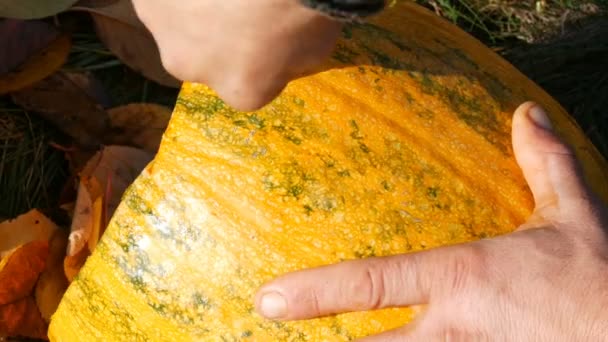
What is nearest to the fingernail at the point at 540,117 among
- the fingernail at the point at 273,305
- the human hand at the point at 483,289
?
the human hand at the point at 483,289

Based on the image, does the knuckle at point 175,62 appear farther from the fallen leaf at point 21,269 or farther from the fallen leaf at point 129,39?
the fallen leaf at point 129,39

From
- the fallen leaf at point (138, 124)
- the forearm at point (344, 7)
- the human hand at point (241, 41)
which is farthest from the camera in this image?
the fallen leaf at point (138, 124)

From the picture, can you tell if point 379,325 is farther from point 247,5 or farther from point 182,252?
point 247,5

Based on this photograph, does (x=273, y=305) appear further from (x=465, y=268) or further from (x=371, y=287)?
(x=465, y=268)

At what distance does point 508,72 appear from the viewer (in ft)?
8.04

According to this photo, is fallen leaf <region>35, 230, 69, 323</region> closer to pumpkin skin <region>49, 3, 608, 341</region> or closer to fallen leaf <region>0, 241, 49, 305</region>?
fallen leaf <region>0, 241, 49, 305</region>

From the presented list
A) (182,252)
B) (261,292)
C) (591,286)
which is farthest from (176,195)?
(591,286)

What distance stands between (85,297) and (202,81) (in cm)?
66

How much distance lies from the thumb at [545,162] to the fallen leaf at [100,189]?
1211mm

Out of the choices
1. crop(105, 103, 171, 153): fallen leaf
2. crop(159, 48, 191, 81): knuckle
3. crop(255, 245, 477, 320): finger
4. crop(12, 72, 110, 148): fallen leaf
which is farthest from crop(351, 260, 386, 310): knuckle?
crop(12, 72, 110, 148): fallen leaf

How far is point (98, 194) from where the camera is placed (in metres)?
2.71

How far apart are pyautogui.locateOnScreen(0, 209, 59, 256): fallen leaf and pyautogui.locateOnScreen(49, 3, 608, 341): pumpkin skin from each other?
1.84 feet

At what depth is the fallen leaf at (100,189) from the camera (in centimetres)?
263

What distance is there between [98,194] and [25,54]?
71 centimetres
